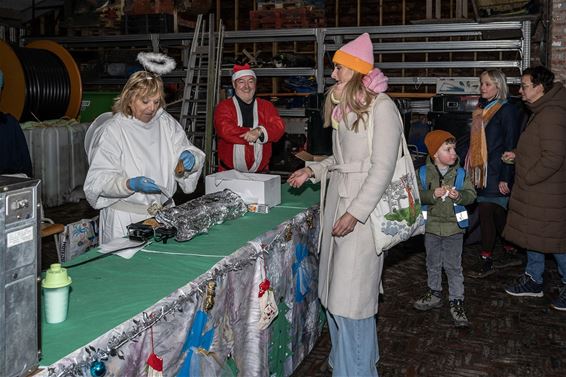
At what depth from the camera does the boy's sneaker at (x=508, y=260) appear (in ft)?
20.0

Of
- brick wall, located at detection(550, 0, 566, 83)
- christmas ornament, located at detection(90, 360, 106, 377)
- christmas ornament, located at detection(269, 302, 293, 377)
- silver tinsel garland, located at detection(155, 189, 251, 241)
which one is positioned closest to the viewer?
christmas ornament, located at detection(90, 360, 106, 377)

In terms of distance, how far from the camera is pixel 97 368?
1.84 m

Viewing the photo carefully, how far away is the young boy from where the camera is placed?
442cm

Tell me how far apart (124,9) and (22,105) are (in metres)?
3.43

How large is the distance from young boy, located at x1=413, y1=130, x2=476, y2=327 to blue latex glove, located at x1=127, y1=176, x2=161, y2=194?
2.05 meters

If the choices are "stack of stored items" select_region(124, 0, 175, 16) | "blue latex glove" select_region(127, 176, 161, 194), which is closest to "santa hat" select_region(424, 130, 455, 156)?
"blue latex glove" select_region(127, 176, 161, 194)

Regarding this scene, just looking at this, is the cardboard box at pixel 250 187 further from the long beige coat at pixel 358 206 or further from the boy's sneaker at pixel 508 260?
the boy's sneaker at pixel 508 260

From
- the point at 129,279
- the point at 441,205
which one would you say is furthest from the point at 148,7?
the point at 129,279

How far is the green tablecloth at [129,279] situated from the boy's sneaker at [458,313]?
69.6 inches

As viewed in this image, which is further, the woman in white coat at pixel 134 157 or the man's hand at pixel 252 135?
the man's hand at pixel 252 135

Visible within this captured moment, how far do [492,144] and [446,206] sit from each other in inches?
51.8

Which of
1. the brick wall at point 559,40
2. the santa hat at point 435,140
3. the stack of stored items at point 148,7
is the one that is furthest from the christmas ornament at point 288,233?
the stack of stored items at point 148,7

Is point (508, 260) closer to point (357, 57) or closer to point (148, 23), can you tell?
point (357, 57)

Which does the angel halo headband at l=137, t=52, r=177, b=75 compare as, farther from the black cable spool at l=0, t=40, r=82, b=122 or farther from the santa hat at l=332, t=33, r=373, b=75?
the black cable spool at l=0, t=40, r=82, b=122
